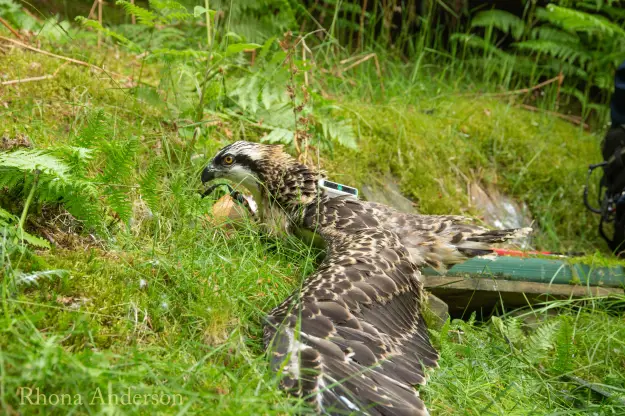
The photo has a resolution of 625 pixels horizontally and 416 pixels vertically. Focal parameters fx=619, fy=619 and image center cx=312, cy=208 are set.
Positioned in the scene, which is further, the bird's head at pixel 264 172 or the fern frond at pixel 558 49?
the fern frond at pixel 558 49

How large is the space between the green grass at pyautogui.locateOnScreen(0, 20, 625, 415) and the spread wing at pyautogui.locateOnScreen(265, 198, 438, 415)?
158 mm

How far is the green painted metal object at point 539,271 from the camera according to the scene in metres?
5.17

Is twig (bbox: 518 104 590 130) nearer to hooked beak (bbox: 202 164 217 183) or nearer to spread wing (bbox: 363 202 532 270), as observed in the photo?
spread wing (bbox: 363 202 532 270)

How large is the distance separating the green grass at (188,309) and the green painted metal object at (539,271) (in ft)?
0.98

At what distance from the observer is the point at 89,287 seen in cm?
328

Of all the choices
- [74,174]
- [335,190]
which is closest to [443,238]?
[335,190]

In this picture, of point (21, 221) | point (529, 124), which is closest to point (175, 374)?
point (21, 221)

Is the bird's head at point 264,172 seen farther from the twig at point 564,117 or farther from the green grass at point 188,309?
the twig at point 564,117

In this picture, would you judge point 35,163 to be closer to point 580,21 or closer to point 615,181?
point 615,181

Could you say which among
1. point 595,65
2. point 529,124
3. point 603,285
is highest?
point 595,65

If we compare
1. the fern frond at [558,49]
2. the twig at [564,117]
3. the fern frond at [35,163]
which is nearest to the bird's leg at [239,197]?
the fern frond at [35,163]

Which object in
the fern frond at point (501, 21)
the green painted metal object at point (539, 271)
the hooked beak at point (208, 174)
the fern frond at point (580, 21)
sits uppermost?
the fern frond at point (580, 21)

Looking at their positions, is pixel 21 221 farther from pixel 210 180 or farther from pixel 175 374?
pixel 210 180

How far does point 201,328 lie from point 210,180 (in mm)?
1914
